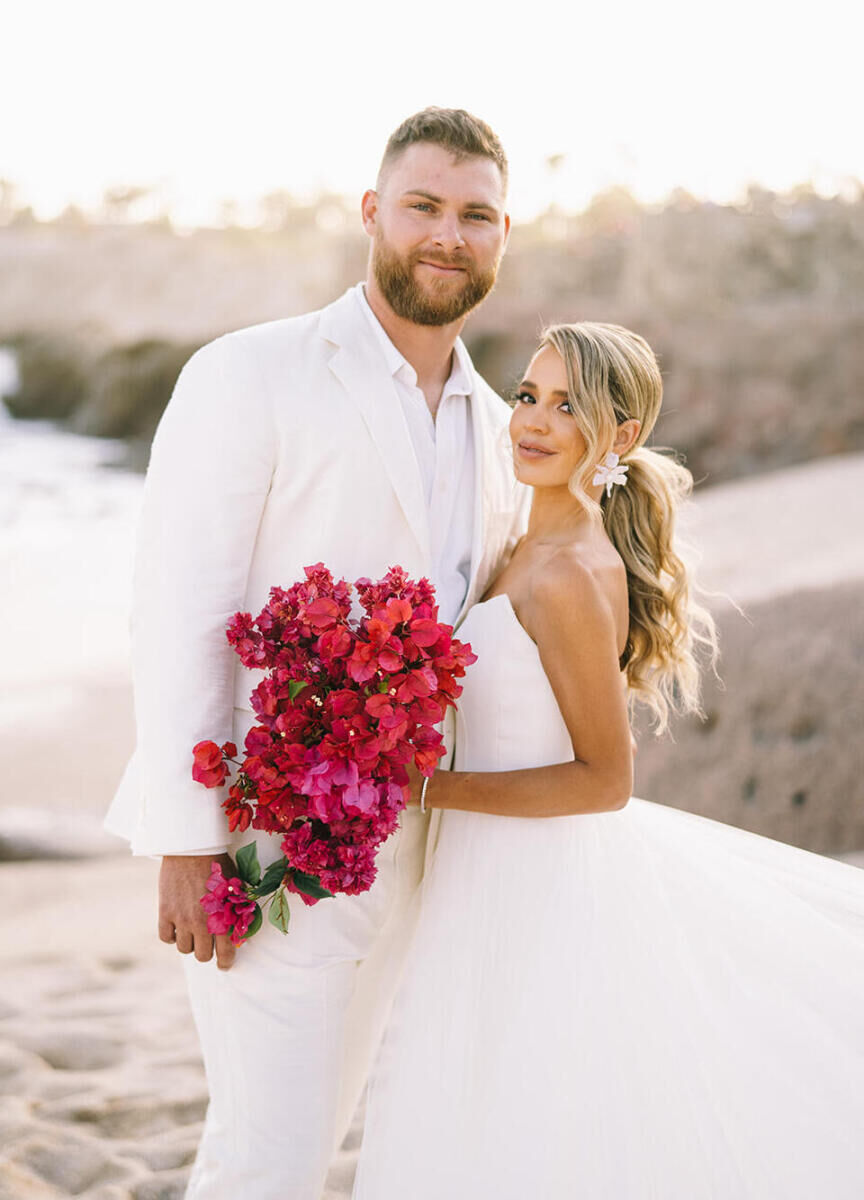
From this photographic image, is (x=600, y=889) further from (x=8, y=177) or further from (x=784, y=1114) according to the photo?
(x=8, y=177)

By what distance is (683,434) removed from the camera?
12.1m

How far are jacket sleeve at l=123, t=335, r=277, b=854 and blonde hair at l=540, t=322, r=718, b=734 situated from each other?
0.77 metres

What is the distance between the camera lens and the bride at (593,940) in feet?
7.52

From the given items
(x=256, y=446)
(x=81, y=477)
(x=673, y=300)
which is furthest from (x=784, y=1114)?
(x=81, y=477)

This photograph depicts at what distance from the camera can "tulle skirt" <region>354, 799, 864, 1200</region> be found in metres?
2.27

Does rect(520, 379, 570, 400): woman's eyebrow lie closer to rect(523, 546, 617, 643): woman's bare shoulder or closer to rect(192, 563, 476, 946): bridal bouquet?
rect(523, 546, 617, 643): woman's bare shoulder

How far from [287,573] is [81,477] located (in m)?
14.0

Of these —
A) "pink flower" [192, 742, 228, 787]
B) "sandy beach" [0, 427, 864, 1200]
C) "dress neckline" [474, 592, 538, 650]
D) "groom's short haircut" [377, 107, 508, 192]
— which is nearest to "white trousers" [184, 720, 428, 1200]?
"pink flower" [192, 742, 228, 787]

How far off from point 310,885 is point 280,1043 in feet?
1.34

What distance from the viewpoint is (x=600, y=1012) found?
7.91ft

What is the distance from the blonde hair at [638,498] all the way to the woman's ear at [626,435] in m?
0.01

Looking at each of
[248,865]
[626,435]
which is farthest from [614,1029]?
[626,435]

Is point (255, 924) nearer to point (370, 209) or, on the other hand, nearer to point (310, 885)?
point (310, 885)

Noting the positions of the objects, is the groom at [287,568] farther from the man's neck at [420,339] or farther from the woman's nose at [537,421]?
the woman's nose at [537,421]
